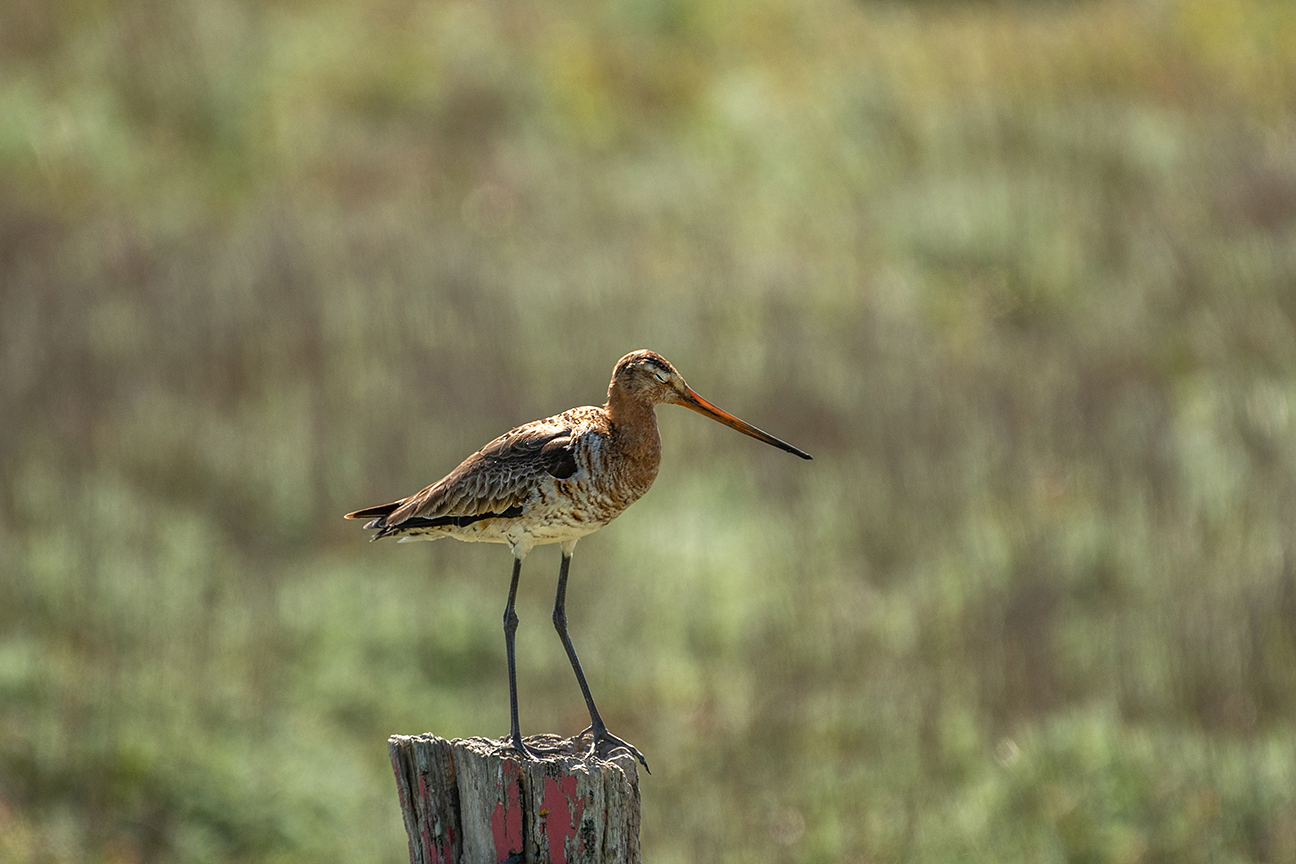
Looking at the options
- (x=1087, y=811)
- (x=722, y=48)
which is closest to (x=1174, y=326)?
(x=1087, y=811)

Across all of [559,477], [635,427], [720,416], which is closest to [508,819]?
[559,477]

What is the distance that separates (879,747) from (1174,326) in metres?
6.69

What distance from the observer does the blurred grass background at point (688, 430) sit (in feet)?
26.2

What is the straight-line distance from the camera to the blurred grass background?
799 cm

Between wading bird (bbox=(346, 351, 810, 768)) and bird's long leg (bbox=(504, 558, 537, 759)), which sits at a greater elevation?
wading bird (bbox=(346, 351, 810, 768))

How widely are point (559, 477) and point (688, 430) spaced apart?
8145 mm

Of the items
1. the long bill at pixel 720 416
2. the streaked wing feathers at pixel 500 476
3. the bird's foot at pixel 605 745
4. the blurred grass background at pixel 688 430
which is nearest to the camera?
the long bill at pixel 720 416

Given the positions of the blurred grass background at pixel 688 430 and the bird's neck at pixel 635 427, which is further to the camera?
the blurred grass background at pixel 688 430

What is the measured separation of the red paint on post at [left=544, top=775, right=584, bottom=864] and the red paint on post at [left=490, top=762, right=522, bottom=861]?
0.24ft

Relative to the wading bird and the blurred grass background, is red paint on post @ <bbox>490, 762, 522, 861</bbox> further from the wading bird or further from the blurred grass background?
the blurred grass background

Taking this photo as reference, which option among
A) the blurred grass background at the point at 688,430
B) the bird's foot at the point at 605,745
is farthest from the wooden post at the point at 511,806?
the blurred grass background at the point at 688,430

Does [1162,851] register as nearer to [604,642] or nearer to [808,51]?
[604,642]

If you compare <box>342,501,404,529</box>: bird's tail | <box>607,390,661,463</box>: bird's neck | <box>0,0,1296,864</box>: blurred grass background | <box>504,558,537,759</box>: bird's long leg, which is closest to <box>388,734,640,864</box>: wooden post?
<box>504,558,537,759</box>: bird's long leg

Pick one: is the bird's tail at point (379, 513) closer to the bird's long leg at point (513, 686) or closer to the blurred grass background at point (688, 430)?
the bird's long leg at point (513, 686)
